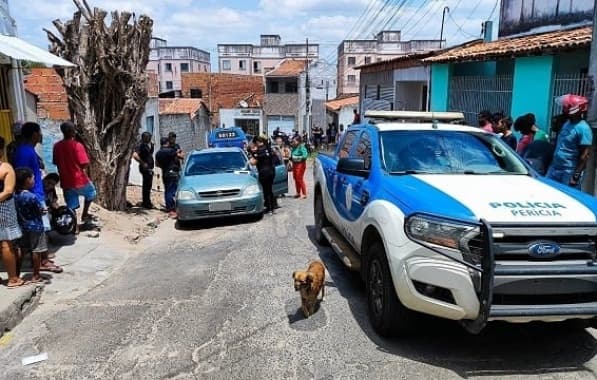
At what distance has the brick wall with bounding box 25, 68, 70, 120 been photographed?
57.0 ft

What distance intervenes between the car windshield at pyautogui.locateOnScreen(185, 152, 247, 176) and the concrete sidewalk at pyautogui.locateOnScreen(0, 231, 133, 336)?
2.52m

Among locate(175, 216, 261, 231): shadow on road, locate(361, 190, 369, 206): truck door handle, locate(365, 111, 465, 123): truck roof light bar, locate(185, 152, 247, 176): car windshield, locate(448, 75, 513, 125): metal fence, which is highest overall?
locate(448, 75, 513, 125): metal fence

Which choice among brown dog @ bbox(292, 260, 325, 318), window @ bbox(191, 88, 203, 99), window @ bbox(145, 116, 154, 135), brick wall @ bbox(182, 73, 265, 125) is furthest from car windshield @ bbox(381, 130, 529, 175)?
window @ bbox(191, 88, 203, 99)

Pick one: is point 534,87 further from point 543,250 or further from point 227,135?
point 227,135

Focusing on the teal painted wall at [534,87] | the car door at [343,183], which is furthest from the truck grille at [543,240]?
the teal painted wall at [534,87]

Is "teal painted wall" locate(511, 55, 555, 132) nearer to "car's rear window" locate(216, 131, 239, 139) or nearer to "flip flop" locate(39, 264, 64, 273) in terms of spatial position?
"flip flop" locate(39, 264, 64, 273)

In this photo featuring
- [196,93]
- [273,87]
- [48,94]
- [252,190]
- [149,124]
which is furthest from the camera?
[273,87]

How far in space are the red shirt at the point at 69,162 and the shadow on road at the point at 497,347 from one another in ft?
17.4

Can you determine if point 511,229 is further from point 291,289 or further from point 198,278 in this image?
point 198,278

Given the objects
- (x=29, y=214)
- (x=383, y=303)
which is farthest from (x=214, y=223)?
(x=383, y=303)

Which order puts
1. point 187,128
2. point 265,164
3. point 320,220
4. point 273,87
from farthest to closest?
point 273,87, point 187,128, point 265,164, point 320,220

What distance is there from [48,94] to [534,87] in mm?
15469

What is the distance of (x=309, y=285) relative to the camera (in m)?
4.64

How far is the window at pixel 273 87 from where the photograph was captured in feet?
158
